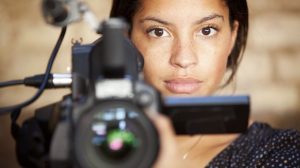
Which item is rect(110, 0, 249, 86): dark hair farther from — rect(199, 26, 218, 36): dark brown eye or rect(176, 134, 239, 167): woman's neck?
rect(176, 134, 239, 167): woman's neck

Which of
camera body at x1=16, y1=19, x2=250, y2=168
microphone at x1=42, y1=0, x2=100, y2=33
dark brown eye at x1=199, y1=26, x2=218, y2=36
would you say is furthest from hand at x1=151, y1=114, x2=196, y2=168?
dark brown eye at x1=199, y1=26, x2=218, y2=36

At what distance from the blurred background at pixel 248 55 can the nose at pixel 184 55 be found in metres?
0.57

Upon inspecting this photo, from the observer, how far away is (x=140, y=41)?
1.23 metres

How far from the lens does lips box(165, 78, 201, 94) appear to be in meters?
1.17

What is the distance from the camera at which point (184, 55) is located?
112 cm

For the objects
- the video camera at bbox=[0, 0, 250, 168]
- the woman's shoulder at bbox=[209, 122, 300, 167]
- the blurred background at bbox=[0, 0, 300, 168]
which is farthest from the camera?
the blurred background at bbox=[0, 0, 300, 168]

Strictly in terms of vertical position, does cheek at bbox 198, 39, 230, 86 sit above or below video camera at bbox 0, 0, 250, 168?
below

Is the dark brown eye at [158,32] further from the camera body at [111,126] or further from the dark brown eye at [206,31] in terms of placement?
the camera body at [111,126]

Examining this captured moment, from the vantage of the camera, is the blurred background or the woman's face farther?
the blurred background

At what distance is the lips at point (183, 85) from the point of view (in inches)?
45.9

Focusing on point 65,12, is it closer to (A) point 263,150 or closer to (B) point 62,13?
(B) point 62,13

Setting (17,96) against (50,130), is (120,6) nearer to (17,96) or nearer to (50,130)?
(17,96)

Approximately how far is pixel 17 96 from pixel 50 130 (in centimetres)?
96

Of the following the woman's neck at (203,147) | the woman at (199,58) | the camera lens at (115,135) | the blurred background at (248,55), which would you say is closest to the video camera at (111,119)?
the camera lens at (115,135)
